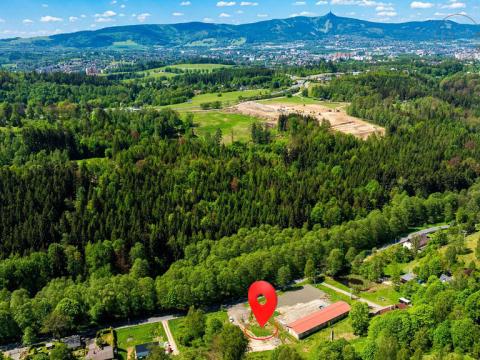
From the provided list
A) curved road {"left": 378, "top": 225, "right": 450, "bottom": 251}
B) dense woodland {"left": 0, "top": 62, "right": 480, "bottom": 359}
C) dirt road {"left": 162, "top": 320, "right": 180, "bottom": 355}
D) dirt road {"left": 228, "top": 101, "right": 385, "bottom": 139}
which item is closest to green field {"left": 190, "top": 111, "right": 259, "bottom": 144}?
dense woodland {"left": 0, "top": 62, "right": 480, "bottom": 359}

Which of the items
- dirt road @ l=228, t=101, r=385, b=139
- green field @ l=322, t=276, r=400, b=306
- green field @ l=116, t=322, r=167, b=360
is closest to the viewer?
green field @ l=116, t=322, r=167, b=360

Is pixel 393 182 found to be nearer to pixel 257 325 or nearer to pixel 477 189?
pixel 477 189

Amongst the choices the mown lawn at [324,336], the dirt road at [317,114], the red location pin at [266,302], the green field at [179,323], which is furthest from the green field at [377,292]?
the dirt road at [317,114]

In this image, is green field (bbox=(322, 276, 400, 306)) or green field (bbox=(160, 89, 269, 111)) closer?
green field (bbox=(322, 276, 400, 306))

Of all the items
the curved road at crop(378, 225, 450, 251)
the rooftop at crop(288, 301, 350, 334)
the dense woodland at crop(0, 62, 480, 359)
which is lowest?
the curved road at crop(378, 225, 450, 251)

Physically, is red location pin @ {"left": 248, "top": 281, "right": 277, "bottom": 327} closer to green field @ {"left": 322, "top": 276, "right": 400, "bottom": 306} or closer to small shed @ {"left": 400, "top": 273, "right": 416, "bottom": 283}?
green field @ {"left": 322, "top": 276, "right": 400, "bottom": 306}

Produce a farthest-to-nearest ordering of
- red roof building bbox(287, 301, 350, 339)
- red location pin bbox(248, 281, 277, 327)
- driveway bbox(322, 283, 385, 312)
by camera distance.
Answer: driveway bbox(322, 283, 385, 312), red roof building bbox(287, 301, 350, 339), red location pin bbox(248, 281, 277, 327)
